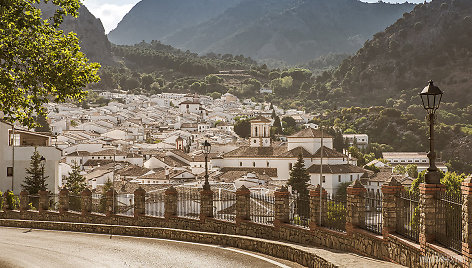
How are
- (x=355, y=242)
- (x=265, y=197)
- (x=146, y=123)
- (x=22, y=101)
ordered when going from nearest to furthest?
1. (x=355, y=242)
2. (x=22, y=101)
3. (x=265, y=197)
4. (x=146, y=123)

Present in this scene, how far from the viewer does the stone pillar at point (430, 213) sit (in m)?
11.5

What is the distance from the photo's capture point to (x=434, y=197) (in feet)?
37.8

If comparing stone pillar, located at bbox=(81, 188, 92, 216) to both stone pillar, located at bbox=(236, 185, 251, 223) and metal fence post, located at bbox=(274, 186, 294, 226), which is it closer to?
stone pillar, located at bbox=(236, 185, 251, 223)

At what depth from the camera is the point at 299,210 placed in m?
17.3

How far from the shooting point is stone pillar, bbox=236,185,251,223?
61.3ft

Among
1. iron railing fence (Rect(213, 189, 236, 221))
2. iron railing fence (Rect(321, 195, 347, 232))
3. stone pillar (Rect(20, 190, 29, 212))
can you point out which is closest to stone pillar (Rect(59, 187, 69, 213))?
stone pillar (Rect(20, 190, 29, 212))

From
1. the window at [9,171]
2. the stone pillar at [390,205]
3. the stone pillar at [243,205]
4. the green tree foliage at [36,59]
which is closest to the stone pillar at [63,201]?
the green tree foliage at [36,59]

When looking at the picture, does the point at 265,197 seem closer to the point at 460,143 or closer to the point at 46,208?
the point at 46,208

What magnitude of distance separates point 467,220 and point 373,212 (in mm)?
3873

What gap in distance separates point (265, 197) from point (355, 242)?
4.51 meters

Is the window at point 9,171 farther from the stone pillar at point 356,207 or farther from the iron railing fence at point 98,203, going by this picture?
the stone pillar at point 356,207

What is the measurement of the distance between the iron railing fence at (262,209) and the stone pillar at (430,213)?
262 inches

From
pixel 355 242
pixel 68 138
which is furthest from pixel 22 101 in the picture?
pixel 68 138

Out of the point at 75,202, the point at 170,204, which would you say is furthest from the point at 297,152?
the point at 170,204
